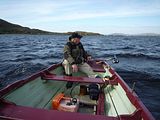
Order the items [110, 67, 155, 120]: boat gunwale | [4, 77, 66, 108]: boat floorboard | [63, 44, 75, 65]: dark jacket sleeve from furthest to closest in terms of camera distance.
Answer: [63, 44, 75, 65]: dark jacket sleeve < [4, 77, 66, 108]: boat floorboard < [110, 67, 155, 120]: boat gunwale

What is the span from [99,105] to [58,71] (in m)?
2.88

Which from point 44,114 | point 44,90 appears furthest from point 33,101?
point 44,114

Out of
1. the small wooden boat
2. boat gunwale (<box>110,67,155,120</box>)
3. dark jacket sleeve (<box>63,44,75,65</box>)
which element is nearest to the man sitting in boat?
dark jacket sleeve (<box>63,44,75,65</box>)

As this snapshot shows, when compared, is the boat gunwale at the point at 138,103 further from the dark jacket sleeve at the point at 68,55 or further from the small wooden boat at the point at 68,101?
the dark jacket sleeve at the point at 68,55

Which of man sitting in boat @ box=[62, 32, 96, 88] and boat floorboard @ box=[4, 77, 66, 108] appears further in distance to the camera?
man sitting in boat @ box=[62, 32, 96, 88]

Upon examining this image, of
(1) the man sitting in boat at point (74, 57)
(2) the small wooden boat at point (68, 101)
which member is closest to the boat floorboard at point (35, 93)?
(2) the small wooden boat at point (68, 101)

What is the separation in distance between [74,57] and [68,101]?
264cm

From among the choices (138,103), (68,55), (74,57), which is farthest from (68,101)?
(74,57)

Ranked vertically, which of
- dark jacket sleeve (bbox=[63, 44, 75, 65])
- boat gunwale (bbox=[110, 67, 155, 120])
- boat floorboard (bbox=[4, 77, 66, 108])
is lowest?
boat floorboard (bbox=[4, 77, 66, 108])

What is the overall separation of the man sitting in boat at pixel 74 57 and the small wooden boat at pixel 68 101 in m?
0.55

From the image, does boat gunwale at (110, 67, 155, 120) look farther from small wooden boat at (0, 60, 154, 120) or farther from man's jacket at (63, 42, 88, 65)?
man's jacket at (63, 42, 88, 65)

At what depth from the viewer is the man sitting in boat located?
7.09 meters

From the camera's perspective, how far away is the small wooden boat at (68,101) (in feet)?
10.8

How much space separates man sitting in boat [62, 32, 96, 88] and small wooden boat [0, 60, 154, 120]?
552mm
